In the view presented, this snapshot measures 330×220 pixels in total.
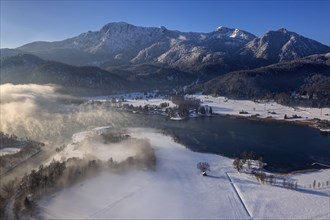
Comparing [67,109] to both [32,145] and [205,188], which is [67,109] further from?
[205,188]

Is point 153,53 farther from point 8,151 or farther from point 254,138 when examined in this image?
point 8,151

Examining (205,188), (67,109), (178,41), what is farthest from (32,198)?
(178,41)

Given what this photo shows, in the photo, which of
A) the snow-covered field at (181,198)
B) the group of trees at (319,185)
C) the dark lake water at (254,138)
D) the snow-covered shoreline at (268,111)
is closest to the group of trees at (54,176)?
the snow-covered field at (181,198)

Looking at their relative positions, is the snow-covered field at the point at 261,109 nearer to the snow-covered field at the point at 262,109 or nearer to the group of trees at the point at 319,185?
the snow-covered field at the point at 262,109

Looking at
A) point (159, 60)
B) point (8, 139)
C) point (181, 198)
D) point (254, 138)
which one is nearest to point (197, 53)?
point (159, 60)

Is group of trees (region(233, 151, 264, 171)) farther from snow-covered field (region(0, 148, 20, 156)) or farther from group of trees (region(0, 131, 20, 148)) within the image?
group of trees (region(0, 131, 20, 148))

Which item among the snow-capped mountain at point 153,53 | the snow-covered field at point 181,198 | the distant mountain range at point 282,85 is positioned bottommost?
the snow-covered field at point 181,198
